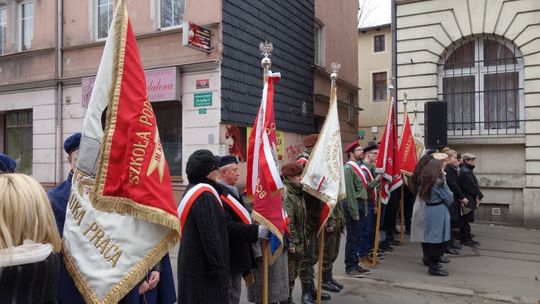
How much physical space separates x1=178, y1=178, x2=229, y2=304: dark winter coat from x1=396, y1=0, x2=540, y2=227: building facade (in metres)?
A: 10.4

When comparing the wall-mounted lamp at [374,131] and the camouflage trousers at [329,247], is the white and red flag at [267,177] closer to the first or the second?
the camouflage trousers at [329,247]

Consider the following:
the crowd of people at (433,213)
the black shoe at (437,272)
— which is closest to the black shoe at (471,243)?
the crowd of people at (433,213)

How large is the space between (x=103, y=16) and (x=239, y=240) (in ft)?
36.5

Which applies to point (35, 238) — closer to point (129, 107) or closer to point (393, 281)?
point (129, 107)

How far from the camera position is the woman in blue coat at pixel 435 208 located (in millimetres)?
7297

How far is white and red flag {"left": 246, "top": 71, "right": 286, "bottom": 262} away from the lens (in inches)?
180

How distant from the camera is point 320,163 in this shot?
19.7ft

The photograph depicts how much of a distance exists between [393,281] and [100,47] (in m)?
9.91

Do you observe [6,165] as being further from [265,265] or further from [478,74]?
[478,74]

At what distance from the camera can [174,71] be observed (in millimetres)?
11664

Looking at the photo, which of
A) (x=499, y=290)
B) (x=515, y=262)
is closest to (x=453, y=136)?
(x=515, y=262)

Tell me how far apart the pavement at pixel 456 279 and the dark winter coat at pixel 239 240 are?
1988 mm

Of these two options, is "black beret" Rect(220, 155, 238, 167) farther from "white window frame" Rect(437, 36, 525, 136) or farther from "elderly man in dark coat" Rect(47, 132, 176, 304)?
"white window frame" Rect(437, 36, 525, 136)

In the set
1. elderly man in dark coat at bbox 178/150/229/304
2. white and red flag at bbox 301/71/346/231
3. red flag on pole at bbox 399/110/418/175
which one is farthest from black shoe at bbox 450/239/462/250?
elderly man in dark coat at bbox 178/150/229/304
